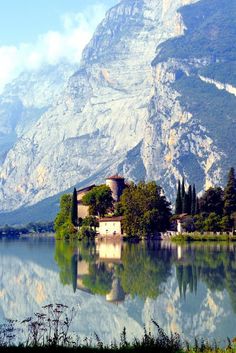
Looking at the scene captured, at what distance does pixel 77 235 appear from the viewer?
11106 centimetres

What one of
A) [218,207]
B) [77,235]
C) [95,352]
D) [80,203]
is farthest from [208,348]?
[80,203]

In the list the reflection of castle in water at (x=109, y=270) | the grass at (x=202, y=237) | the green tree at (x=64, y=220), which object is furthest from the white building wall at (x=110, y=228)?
the reflection of castle in water at (x=109, y=270)

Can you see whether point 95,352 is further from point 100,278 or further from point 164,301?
point 100,278

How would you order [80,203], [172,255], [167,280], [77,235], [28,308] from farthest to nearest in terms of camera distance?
[80,203]
[77,235]
[172,255]
[167,280]
[28,308]

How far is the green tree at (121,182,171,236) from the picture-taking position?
100438 mm

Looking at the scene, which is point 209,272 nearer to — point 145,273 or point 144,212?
point 145,273

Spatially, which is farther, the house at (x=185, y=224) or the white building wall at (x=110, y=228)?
the white building wall at (x=110, y=228)

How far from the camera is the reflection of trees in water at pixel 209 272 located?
3763cm

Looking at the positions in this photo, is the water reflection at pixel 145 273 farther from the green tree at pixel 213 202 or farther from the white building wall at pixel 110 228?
the white building wall at pixel 110 228

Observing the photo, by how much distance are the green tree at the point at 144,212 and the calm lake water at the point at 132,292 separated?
41213mm

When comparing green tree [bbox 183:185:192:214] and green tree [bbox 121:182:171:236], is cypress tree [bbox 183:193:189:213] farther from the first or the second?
green tree [bbox 121:182:171:236]

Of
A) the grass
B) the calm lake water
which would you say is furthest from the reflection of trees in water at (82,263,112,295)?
the grass

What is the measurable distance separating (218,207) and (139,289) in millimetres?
61254

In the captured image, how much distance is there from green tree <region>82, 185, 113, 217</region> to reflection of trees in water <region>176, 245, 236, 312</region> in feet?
186
